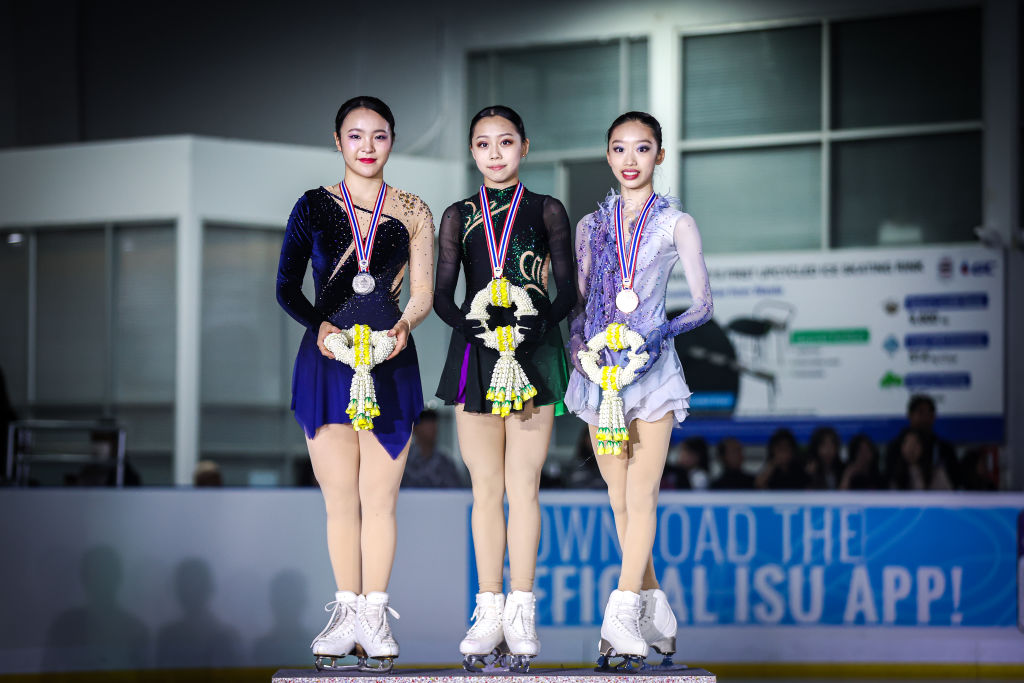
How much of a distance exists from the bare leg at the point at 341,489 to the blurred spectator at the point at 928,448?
529cm

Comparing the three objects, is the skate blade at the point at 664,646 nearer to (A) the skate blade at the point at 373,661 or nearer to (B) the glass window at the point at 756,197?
(A) the skate blade at the point at 373,661

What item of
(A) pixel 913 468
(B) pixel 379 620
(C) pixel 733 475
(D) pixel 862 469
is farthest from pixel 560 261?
(A) pixel 913 468

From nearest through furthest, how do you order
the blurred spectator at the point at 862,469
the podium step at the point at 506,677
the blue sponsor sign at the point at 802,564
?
the podium step at the point at 506,677 < the blue sponsor sign at the point at 802,564 < the blurred spectator at the point at 862,469

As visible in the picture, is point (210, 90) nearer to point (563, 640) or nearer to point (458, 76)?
point (458, 76)

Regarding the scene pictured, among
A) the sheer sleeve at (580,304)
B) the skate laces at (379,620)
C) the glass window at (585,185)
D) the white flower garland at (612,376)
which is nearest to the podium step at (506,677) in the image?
the skate laces at (379,620)

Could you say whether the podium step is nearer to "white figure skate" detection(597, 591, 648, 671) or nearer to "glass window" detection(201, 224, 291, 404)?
"white figure skate" detection(597, 591, 648, 671)

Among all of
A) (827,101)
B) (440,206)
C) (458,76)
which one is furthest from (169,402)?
(827,101)

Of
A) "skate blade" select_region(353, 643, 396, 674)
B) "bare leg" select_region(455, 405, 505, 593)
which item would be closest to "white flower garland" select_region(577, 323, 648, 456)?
"bare leg" select_region(455, 405, 505, 593)

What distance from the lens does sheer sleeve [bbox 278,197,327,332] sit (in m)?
3.82

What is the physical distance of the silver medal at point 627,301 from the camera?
3.82 metres

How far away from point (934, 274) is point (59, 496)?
7.60 m

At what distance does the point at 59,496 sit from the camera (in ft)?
20.6

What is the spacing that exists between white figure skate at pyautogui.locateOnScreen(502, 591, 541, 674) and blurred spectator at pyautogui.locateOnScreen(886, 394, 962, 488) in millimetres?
5001

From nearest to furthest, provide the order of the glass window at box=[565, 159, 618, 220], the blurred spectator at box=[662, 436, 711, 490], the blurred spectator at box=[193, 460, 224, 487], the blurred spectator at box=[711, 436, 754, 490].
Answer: the blurred spectator at box=[193, 460, 224, 487]
the blurred spectator at box=[711, 436, 754, 490]
the blurred spectator at box=[662, 436, 711, 490]
the glass window at box=[565, 159, 618, 220]
